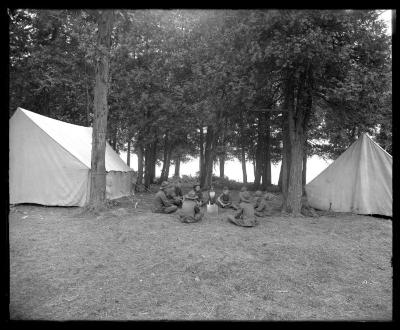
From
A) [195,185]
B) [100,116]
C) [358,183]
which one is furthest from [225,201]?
[100,116]

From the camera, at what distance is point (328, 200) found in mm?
14242

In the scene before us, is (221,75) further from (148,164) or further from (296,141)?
(148,164)

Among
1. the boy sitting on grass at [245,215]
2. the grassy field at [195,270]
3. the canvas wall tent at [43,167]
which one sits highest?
the canvas wall tent at [43,167]

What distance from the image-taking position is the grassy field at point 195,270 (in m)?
5.16

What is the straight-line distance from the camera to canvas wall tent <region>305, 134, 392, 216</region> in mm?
12758

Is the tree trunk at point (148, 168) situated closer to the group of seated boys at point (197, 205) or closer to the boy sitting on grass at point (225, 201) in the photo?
the group of seated boys at point (197, 205)

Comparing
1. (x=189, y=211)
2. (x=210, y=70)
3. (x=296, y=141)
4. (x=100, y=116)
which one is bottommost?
(x=189, y=211)

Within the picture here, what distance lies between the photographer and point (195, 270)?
21.8 ft

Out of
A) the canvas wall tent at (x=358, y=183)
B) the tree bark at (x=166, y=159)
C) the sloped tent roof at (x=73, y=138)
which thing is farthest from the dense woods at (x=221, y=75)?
the sloped tent roof at (x=73, y=138)

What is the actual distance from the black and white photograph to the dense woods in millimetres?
83

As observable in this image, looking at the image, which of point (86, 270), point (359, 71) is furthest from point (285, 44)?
point (86, 270)

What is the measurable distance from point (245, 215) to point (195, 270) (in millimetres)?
4105

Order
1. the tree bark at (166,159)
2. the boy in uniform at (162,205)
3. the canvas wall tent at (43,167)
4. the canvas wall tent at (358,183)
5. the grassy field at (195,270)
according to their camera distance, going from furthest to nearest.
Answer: the tree bark at (166,159) → the canvas wall tent at (43,167) → the canvas wall tent at (358,183) → the boy in uniform at (162,205) → the grassy field at (195,270)

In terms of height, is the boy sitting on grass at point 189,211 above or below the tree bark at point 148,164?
below
